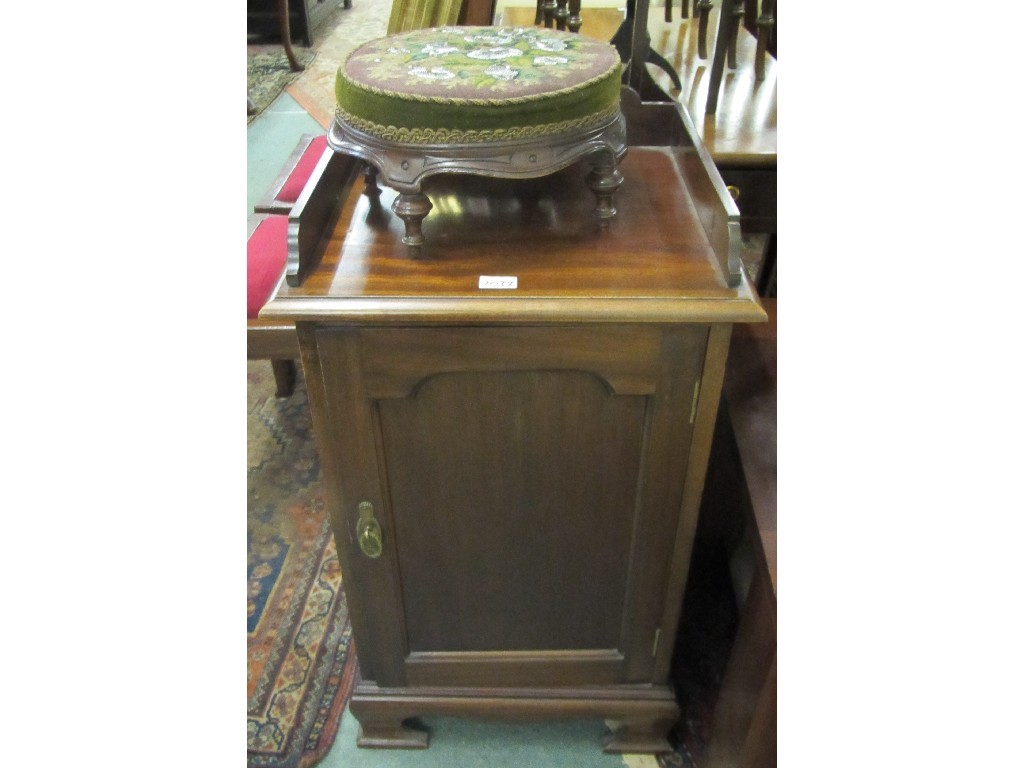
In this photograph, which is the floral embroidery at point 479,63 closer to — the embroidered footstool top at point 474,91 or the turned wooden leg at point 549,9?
the embroidered footstool top at point 474,91

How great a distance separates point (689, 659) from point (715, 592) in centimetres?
16

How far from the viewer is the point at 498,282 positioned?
771 millimetres

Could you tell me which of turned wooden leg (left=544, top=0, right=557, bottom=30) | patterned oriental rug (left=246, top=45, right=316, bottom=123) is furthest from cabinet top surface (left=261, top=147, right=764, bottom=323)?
patterned oriental rug (left=246, top=45, right=316, bottom=123)

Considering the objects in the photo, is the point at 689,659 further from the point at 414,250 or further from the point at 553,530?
the point at 414,250

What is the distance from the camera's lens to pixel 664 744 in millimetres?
1172

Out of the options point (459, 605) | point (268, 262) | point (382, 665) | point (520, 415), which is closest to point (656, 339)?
point (520, 415)

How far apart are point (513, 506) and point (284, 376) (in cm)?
113

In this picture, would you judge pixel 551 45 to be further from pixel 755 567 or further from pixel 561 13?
pixel 755 567

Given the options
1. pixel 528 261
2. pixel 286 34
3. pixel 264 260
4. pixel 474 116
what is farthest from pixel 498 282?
pixel 286 34

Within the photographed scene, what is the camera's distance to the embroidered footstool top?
734 millimetres

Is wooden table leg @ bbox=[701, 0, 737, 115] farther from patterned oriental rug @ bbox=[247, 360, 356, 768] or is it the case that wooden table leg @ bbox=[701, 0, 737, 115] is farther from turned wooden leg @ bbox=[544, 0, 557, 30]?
patterned oriental rug @ bbox=[247, 360, 356, 768]

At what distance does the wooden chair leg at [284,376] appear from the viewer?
1.86m

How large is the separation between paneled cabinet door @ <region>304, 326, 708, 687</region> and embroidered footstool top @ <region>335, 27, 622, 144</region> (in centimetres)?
20

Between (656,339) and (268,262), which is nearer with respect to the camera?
(656,339)
